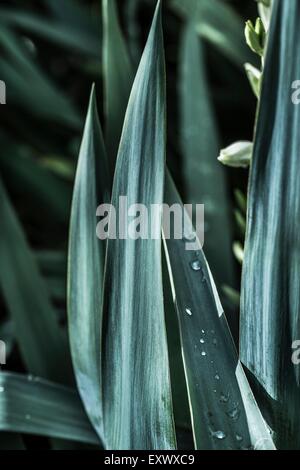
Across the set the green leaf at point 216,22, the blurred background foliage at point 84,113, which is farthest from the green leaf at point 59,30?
the green leaf at point 216,22

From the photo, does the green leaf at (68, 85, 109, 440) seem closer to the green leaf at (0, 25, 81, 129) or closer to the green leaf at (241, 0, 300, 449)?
the green leaf at (241, 0, 300, 449)

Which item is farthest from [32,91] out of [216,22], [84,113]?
[216,22]

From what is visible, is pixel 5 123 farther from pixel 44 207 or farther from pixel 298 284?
pixel 298 284

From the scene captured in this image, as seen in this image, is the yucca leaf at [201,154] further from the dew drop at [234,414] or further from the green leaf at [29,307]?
the dew drop at [234,414]

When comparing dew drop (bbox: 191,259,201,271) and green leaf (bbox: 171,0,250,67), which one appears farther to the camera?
green leaf (bbox: 171,0,250,67)

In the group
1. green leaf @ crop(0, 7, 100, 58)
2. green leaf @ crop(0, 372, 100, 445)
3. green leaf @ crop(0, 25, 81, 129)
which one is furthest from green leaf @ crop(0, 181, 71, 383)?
green leaf @ crop(0, 7, 100, 58)

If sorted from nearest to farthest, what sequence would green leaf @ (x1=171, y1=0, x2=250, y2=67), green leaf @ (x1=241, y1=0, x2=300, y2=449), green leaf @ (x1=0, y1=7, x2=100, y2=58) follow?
green leaf @ (x1=241, y1=0, x2=300, y2=449), green leaf @ (x1=171, y1=0, x2=250, y2=67), green leaf @ (x1=0, y1=7, x2=100, y2=58)
